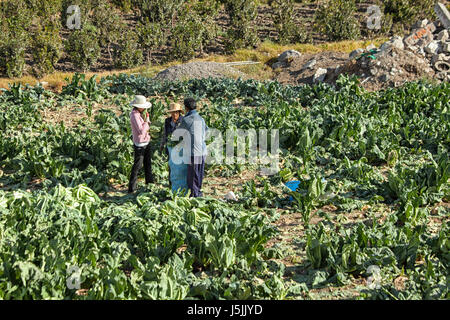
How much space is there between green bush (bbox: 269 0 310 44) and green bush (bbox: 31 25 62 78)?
31.2 ft

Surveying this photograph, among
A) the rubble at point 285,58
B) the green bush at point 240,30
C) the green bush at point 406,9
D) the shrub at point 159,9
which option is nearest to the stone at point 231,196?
the rubble at point 285,58

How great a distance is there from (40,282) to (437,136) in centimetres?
770

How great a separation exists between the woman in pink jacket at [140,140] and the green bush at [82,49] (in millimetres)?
13428

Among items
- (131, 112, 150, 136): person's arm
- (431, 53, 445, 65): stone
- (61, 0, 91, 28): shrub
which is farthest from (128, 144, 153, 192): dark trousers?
(61, 0, 91, 28): shrub

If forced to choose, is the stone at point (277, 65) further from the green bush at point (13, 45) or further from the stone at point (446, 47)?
the green bush at point (13, 45)

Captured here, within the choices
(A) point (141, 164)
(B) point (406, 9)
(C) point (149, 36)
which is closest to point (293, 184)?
(A) point (141, 164)

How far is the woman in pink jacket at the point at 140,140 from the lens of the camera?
7762 millimetres

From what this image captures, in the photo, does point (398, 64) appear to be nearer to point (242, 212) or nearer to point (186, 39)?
point (242, 212)

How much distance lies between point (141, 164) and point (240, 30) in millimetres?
15644

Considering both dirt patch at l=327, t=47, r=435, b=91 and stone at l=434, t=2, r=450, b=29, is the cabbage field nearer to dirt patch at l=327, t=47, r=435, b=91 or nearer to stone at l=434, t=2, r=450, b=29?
dirt patch at l=327, t=47, r=435, b=91

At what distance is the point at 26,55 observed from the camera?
885 inches

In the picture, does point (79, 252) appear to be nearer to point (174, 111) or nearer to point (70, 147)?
point (174, 111)

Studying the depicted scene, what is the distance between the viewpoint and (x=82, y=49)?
20391mm
